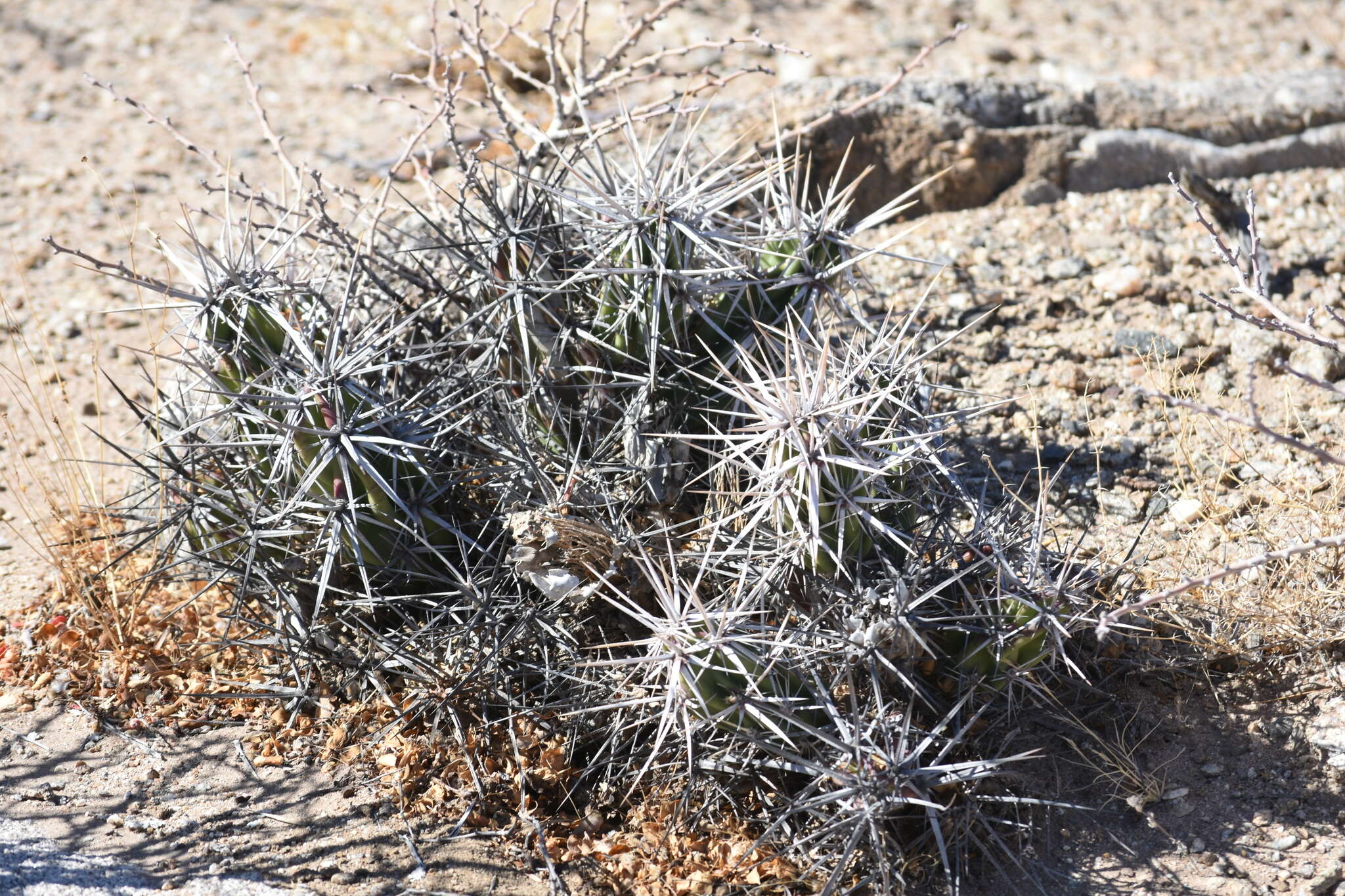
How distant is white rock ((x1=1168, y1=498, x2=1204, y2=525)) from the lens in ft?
11.4

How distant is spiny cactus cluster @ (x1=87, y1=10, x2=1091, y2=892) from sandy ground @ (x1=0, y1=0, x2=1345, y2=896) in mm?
346

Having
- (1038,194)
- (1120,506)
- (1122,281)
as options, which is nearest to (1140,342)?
(1122,281)

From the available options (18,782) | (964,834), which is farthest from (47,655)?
(964,834)

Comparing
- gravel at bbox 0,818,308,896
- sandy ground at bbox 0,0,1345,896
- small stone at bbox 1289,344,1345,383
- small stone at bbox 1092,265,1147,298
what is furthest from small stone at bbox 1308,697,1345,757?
gravel at bbox 0,818,308,896

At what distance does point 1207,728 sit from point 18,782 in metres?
3.18

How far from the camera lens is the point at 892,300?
14.2 feet

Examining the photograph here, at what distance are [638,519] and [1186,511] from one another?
179cm

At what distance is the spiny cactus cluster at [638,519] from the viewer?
253cm

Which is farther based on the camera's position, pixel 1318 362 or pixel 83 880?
pixel 1318 362

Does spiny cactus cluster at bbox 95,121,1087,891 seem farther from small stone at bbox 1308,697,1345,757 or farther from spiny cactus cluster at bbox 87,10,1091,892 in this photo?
small stone at bbox 1308,697,1345,757

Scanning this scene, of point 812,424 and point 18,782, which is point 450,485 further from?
point 18,782

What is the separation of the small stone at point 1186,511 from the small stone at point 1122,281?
1.17 meters

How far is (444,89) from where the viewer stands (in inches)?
135

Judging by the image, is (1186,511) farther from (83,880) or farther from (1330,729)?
(83,880)
